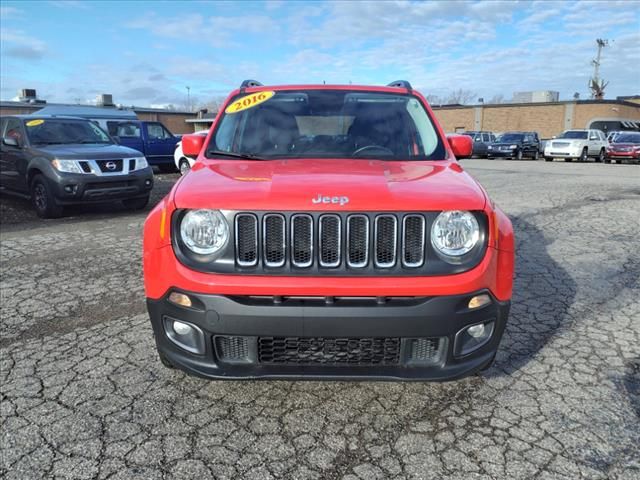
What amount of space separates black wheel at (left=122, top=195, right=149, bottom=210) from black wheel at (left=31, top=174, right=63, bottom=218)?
1293 mm

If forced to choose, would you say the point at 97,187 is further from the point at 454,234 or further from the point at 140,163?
the point at 454,234

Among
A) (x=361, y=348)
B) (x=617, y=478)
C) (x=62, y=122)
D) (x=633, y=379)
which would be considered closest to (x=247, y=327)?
(x=361, y=348)

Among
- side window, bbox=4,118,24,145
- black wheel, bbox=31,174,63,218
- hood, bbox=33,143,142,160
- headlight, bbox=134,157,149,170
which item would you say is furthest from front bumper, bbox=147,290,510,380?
side window, bbox=4,118,24,145

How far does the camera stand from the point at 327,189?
8.06 ft

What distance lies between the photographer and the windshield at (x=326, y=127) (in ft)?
11.5

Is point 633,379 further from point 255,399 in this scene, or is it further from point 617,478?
point 255,399

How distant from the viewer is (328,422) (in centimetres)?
267

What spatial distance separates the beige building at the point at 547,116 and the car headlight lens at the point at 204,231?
44273 mm

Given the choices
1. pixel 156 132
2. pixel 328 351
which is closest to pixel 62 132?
pixel 328 351

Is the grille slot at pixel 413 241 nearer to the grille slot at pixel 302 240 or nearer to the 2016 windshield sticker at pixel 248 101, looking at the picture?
the grille slot at pixel 302 240

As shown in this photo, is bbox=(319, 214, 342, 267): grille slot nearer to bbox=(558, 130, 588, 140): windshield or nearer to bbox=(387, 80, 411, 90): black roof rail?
bbox=(387, 80, 411, 90): black roof rail

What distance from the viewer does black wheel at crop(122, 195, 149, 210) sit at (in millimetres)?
9363

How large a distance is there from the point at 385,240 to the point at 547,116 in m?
48.5

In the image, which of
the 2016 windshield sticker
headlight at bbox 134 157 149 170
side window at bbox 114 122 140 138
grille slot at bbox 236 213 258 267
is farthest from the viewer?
side window at bbox 114 122 140 138
